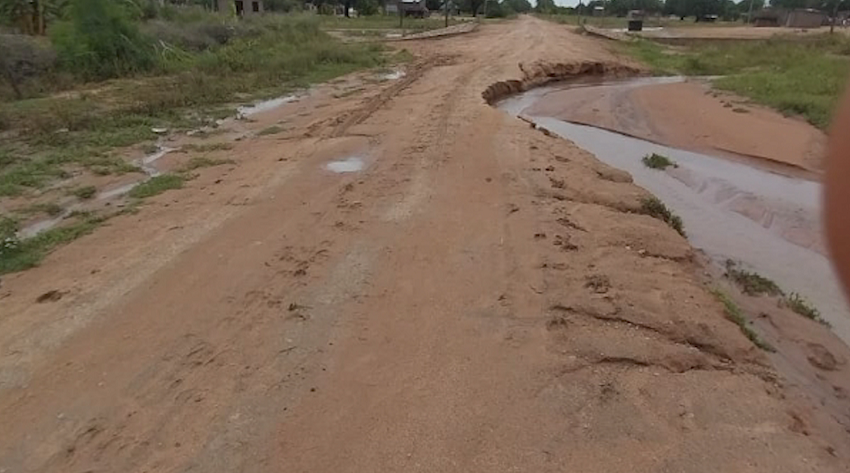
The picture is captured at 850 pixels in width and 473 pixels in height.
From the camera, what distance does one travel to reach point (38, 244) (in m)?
6.43

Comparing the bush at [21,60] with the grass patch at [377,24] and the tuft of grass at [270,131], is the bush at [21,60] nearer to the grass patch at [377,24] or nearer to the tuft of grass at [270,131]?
the tuft of grass at [270,131]

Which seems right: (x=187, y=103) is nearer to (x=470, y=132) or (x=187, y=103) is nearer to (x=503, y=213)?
(x=470, y=132)

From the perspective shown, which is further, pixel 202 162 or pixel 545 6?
pixel 545 6

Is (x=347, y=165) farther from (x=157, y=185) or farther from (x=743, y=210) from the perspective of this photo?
(x=743, y=210)

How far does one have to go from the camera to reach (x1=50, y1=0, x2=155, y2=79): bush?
16.6m

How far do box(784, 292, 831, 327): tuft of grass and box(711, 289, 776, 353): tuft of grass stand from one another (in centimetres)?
70

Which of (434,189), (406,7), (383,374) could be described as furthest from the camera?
(406,7)

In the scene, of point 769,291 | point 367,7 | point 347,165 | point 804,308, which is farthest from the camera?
point 367,7

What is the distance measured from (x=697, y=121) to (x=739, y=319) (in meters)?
11.6

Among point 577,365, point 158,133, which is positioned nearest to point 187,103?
point 158,133

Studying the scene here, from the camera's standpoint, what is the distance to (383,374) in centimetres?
430

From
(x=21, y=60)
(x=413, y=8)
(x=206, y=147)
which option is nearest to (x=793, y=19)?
(x=413, y=8)

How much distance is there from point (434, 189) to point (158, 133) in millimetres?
5689

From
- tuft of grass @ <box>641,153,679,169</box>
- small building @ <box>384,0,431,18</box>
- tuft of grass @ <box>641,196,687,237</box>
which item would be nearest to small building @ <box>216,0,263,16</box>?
small building @ <box>384,0,431,18</box>
